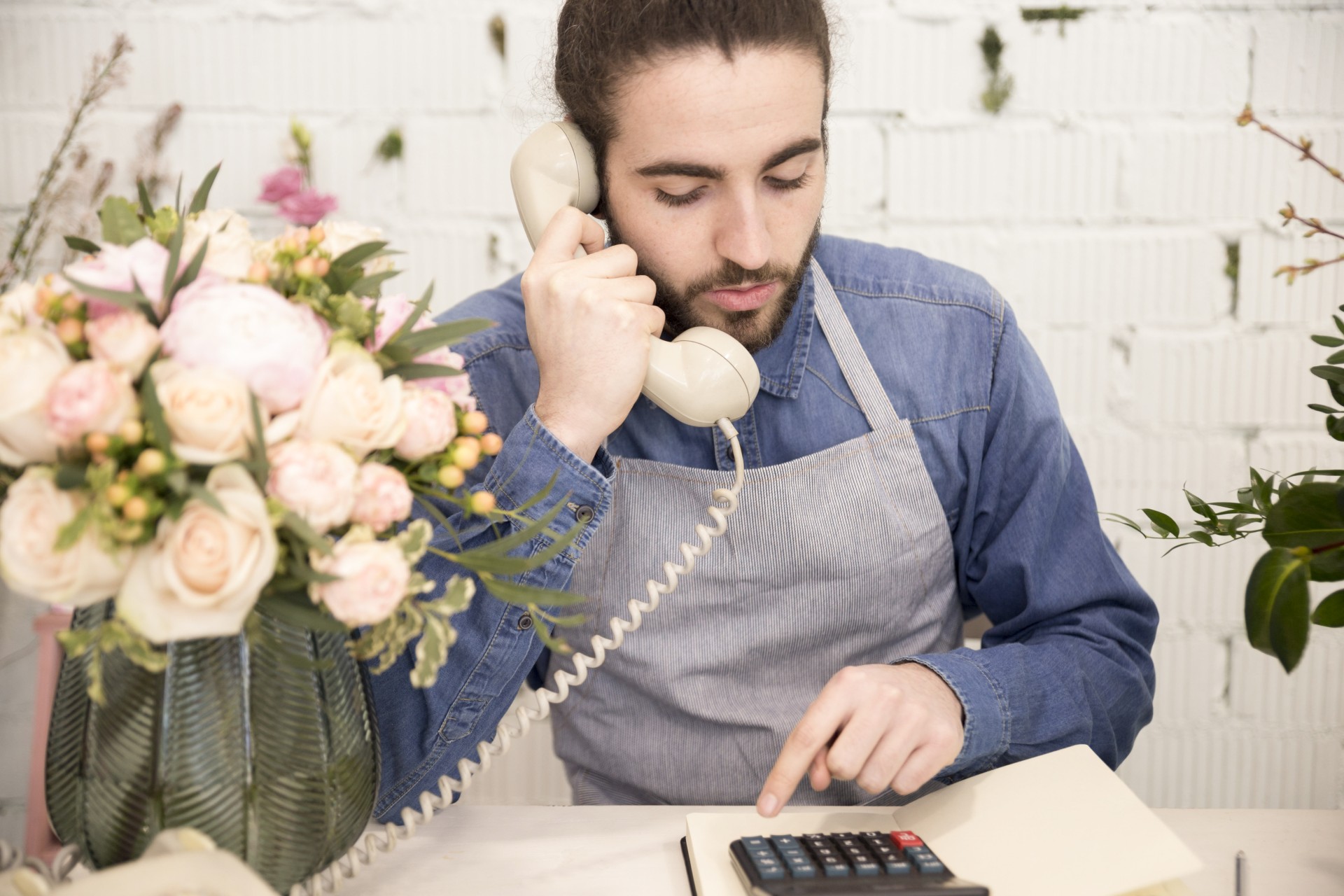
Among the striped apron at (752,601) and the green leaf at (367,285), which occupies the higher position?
the green leaf at (367,285)

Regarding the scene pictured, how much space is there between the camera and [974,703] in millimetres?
863

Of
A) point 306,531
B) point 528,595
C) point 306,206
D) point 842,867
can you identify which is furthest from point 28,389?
point 306,206

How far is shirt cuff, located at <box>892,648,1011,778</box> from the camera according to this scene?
33.8 inches

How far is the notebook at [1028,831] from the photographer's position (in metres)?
0.64

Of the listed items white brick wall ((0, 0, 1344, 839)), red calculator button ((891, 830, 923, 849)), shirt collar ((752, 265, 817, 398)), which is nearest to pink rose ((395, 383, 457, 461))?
red calculator button ((891, 830, 923, 849))

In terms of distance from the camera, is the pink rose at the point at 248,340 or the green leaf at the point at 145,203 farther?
the green leaf at the point at 145,203

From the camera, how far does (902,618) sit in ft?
3.56

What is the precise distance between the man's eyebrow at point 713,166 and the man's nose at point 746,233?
0.10ft

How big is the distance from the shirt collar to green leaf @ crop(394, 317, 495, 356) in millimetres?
583

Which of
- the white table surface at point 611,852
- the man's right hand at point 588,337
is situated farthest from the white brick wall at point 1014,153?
the white table surface at point 611,852

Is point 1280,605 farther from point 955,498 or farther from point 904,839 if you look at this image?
point 955,498

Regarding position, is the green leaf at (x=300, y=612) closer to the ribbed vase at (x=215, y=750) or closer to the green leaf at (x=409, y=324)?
the ribbed vase at (x=215, y=750)

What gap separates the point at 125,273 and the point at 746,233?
23.7 inches

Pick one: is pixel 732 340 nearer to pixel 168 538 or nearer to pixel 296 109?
pixel 168 538
